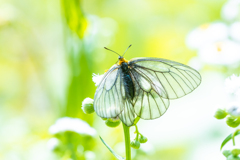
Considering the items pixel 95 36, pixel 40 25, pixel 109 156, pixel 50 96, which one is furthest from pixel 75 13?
pixel 40 25

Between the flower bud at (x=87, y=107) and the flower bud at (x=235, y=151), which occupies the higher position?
the flower bud at (x=87, y=107)

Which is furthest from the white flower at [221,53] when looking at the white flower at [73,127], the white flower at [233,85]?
the white flower at [73,127]

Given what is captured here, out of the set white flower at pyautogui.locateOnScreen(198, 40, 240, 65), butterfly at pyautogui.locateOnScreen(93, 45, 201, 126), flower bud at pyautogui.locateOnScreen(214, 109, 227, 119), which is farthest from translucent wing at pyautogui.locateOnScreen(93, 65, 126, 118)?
white flower at pyautogui.locateOnScreen(198, 40, 240, 65)

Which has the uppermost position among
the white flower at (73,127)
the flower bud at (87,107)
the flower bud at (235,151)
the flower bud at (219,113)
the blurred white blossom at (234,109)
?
the white flower at (73,127)

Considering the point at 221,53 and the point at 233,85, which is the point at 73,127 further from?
the point at 221,53

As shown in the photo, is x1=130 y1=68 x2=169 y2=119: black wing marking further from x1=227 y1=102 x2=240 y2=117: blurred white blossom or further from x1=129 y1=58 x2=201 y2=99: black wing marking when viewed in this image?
x1=227 y1=102 x2=240 y2=117: blurred white blossom

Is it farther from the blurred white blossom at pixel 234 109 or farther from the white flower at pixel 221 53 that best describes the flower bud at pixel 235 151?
the white flower at pixel 221 53

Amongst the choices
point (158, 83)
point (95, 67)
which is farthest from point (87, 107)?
point (95, 67)
